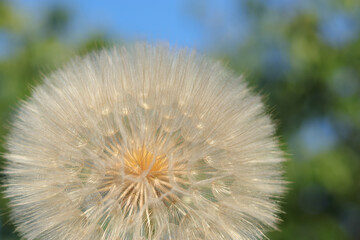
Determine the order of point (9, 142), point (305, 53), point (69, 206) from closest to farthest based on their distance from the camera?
1. point (69, 206)
2. point (9, 142)
3. point (305, 53)

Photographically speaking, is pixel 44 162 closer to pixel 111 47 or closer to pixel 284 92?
pixel 111 47

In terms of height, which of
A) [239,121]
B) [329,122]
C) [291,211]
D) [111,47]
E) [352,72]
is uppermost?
[111,47]

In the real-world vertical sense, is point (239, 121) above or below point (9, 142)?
above

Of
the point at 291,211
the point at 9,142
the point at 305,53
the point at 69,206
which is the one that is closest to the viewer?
the point at 69,206

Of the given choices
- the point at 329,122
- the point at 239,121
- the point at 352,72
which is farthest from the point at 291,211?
the point at 239,121

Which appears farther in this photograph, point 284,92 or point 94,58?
point 284,92

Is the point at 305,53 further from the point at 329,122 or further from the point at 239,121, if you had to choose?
the point at 239,121
